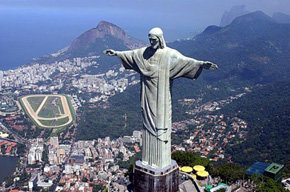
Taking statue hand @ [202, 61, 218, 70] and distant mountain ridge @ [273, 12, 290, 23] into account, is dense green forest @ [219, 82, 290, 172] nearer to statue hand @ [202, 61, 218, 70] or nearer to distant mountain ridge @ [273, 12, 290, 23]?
statue hand @ [202, 61, 218, 70]

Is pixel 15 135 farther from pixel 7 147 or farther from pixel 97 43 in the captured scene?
pixel 97 43

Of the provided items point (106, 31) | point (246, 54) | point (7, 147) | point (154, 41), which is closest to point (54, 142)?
point (7, 147)

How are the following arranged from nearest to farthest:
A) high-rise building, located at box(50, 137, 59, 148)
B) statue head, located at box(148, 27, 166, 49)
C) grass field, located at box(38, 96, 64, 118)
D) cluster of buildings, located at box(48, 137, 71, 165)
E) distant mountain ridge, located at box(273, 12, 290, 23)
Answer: statue head, located at box(148, 27, 166, 49)
cluster of buildings, located at box(48, 137, 71, 165)
high-rise building, located at box(50, 137, 59, 148)
grass field, located at box(38, 96, 64, 118)
distant mountain ridge, located at box(273, 12, 290, 23)

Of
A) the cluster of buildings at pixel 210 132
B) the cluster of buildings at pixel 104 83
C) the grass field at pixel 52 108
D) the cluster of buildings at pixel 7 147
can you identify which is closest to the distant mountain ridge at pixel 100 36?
the cluster of buildings at pixel 104 83

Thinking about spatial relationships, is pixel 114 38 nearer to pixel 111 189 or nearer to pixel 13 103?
pixel 13 103

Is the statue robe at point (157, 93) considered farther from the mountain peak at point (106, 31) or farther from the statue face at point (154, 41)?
the mountain peak at point (106, 31)

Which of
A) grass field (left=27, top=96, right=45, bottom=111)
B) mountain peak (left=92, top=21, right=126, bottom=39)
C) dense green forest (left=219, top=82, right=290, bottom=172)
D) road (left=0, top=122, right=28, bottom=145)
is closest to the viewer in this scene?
dense green forest (left=219, top=82, right=290, bottom=172)

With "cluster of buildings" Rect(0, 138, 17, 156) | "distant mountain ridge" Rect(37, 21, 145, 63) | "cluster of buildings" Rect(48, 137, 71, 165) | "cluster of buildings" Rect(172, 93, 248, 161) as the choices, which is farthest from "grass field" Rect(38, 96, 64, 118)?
"distant mountain ridge" Rect(37, 21, 145, 63)
